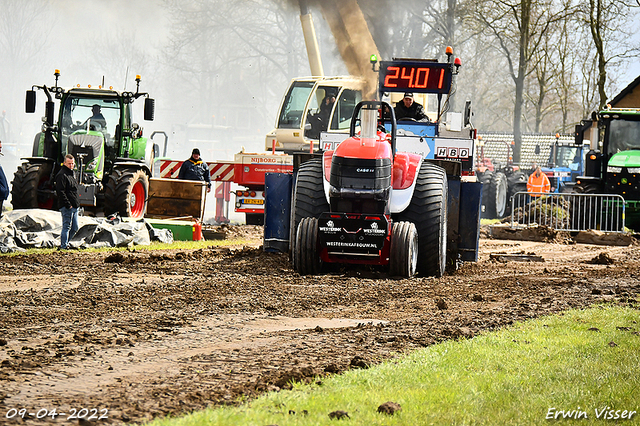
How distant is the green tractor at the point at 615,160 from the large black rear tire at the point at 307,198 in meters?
10.7

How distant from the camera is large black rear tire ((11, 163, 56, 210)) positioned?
16.3 meters

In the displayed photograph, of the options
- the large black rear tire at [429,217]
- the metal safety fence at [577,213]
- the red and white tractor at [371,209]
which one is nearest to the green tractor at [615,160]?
the metal safety fence at [577,213]

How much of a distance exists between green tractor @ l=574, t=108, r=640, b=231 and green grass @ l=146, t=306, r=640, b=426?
45.0 ft

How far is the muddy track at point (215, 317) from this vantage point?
534 cm

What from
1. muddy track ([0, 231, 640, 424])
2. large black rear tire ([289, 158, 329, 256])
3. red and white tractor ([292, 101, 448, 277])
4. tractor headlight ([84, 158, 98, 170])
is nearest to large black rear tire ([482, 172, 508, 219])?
muddy track ([0, 231, 640, 424])

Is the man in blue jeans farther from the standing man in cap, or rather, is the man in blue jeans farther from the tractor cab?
the tractor cab

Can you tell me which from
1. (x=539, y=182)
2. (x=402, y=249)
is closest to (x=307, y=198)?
(x=402, y=249)

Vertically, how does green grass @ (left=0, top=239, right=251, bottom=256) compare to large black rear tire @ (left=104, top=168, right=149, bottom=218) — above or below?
below

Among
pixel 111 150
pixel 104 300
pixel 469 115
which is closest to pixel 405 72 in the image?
pixel 469 115

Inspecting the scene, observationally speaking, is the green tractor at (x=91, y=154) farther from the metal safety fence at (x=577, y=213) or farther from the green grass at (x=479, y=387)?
the green grass at (x=479, y=387)

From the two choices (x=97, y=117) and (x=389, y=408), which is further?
(x=97, y=117)

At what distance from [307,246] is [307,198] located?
934 mm

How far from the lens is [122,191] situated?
16703 mm

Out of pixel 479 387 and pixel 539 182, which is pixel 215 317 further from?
pixel 539 182
